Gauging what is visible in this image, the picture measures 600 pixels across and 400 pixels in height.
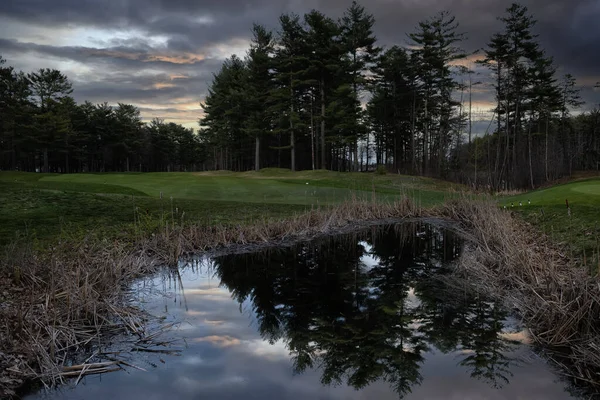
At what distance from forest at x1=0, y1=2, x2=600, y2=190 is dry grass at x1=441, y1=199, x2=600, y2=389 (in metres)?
A: 23.6

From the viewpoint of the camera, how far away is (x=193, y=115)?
67.1 metres

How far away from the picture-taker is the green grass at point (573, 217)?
29.8 feet

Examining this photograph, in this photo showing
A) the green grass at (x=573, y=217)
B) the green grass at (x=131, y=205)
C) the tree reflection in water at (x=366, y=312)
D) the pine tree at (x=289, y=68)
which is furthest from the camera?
the pine tree at (x=289, y=68)

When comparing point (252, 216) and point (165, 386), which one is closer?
point (165, 386)

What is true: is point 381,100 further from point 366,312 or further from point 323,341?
point 323,341

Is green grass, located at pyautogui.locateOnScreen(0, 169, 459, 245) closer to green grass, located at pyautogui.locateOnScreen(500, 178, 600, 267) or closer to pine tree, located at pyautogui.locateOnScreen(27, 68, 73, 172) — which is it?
green grass, located at pyautogui.locateOnScreen(500, 178, 600, 267)

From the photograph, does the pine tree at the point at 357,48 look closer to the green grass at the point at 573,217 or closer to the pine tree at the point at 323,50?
the pine tree at the point at 323,50

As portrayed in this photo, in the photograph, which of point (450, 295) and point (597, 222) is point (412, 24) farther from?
point (450, 295)

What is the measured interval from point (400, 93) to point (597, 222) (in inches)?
1413

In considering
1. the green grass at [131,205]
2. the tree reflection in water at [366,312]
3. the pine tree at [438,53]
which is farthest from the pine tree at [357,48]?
the tree reflection in water at [366,312]

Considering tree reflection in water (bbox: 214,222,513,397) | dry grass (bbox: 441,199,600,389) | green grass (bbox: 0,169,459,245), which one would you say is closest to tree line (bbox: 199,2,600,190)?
green grass (bbox: 0,169,459,245)

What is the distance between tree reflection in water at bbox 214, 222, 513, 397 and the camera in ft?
16.2

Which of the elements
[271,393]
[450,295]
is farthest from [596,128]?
[271,393]

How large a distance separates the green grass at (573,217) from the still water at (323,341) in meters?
2.97
